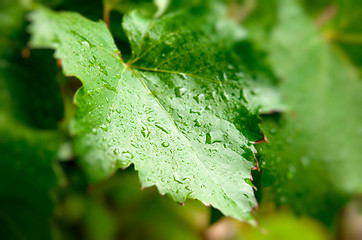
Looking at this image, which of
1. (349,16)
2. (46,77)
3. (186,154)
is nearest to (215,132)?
(186,154)

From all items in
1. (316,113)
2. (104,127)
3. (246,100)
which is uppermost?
(104,127)

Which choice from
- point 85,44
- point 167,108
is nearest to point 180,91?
point 167,108

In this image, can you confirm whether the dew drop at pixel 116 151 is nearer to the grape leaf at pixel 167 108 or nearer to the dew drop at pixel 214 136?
the grape leaf at pixel 167 108

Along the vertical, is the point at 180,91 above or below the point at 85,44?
below

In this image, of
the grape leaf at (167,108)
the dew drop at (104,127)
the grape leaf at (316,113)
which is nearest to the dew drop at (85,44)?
the grape leaf at (167,108)

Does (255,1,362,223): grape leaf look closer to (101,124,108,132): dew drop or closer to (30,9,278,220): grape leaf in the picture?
(30,9,278,220): grape leaf

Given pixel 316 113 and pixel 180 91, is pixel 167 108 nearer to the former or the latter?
pixel 180 91

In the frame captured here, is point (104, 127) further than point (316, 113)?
No
